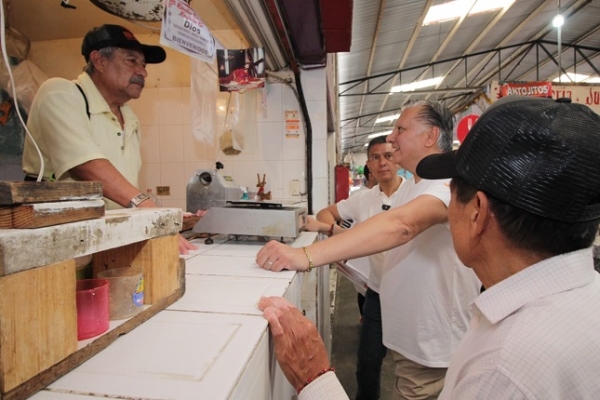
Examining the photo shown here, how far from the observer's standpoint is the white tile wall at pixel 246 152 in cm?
299

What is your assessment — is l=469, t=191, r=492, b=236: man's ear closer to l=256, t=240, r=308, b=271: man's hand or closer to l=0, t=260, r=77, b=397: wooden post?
l=256, t=240, r=308, b=271: man's hand

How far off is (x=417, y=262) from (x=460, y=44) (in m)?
7.52

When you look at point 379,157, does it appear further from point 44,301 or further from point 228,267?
point 44,301

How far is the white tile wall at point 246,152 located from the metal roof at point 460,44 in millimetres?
2233

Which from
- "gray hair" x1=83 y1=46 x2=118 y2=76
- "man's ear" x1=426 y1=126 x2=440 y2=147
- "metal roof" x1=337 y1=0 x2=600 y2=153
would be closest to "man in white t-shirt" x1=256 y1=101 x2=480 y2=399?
"man's ear" x1=426 y1=126 x2=440 y2=147

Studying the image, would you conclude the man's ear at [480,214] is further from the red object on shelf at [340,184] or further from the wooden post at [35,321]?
the red object on shelf at [340,184]

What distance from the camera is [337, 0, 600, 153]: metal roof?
536 cm

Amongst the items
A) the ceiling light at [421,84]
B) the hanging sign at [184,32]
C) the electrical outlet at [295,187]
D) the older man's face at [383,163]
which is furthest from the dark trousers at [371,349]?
the ceiling light at [421,84]

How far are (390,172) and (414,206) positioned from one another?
142 centimetres

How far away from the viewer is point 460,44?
292 inches

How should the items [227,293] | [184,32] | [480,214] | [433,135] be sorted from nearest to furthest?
1. [480,214]
2. [227,293]
3. [184,32]
4. [433,135]

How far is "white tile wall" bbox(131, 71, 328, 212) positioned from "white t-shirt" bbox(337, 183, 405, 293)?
0.87 ft

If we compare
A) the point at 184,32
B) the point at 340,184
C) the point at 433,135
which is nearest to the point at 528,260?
the point at 433,135

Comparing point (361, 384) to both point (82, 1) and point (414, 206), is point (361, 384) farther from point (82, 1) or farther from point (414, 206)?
point (82, 1)
